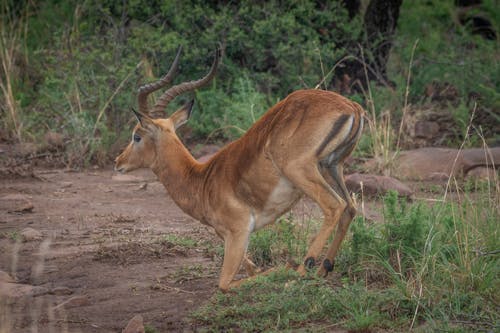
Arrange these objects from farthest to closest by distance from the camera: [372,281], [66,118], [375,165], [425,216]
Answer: [66,118]
[375,165]
[425,216]
[372,281]

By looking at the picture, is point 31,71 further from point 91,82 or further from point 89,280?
point 89,280

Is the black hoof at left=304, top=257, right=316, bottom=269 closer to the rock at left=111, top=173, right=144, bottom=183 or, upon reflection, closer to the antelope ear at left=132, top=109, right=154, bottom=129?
the antelope ear at left=132, top=109, right=154, bottom=129

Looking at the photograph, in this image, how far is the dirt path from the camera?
5309mm

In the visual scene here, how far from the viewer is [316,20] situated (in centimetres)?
1138

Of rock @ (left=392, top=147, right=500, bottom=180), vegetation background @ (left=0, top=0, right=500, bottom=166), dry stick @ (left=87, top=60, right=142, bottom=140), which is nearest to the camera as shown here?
rock @ (left=392, top=147, right=500, bottom=180)

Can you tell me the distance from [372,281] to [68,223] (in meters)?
3.35

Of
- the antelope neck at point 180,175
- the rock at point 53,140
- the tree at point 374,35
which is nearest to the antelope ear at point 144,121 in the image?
the antelope neck at point 180,175

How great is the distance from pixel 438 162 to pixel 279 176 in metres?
3.84

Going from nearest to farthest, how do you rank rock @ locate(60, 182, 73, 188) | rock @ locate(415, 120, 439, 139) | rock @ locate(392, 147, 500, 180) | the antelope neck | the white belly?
the white belly < the antelope neck < rock @ locate(392, 147, 500, 180) < rock @ locate(60, 182, 73, 188) < rock @ locate(415, 120, 439, 139)

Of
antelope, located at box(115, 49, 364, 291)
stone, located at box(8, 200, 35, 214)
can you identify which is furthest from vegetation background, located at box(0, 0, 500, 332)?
antelope, located at box(115, 49, 364, 291)

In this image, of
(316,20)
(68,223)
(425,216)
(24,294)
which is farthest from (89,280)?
(316,20)

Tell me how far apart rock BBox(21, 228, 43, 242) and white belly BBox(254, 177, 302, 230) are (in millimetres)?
2281

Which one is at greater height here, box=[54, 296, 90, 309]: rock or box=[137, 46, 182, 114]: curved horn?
box=[137, 46, 182, 114]: curved horn

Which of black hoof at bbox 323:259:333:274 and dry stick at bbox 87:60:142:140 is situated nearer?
black hoof at bbox 323:259:333:274
